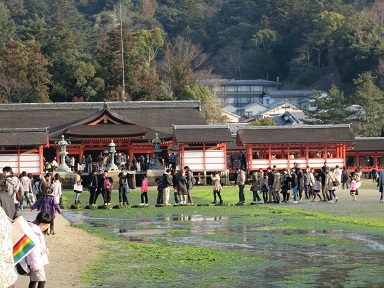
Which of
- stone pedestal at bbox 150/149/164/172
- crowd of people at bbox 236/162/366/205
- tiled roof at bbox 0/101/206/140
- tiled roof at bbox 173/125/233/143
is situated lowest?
crowd of people at bbox 236/162/366/205

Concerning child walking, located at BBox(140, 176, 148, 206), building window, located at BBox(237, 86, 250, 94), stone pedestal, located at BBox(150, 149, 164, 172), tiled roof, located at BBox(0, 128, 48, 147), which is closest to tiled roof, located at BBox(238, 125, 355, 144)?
stone pedestal, located at BBox(150, 149, 164, 172)

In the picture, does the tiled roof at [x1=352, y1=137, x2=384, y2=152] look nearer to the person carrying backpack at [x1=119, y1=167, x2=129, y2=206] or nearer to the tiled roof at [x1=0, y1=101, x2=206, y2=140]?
the tiled roof at [x1=0, y1=101, x2=206, y2=140]

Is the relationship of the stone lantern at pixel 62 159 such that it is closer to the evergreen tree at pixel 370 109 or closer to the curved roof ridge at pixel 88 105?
the curved roof ridge at pixel 88 105

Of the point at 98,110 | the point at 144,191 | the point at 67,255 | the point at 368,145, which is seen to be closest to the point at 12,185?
the point at 67,255

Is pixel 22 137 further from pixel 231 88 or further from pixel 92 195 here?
pixel 231 88

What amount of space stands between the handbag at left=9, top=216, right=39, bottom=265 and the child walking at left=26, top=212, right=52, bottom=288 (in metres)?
1.00

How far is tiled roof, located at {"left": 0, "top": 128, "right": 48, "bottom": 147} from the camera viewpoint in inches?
2036

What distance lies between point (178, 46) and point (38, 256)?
10985cm

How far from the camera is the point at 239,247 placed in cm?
2081

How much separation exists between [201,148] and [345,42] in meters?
51.3

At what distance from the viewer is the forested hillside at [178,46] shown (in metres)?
79.4

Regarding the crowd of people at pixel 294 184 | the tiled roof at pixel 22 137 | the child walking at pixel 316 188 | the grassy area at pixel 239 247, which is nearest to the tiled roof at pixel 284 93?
the tiled roof at pixel 22 137

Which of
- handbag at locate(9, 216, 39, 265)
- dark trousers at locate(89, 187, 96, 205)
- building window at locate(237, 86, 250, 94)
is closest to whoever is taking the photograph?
handbag at locate(9, 216, 39, 265)

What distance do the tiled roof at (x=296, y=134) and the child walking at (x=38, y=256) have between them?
41870 millimetres
